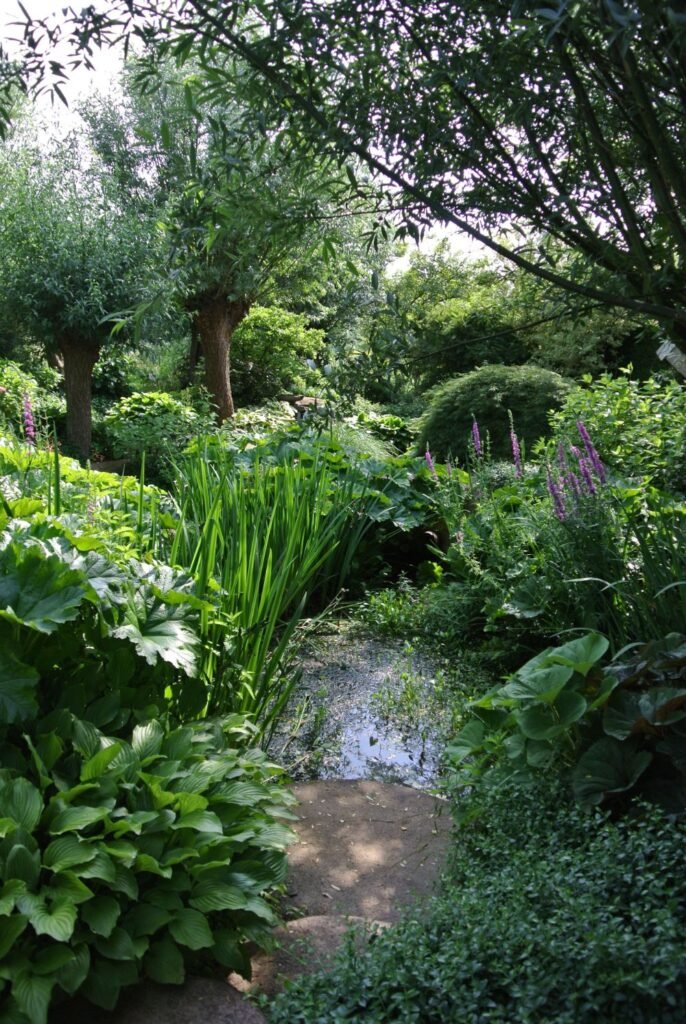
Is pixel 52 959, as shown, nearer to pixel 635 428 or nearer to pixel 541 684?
pixel 541 684

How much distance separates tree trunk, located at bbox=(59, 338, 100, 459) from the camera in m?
11.8

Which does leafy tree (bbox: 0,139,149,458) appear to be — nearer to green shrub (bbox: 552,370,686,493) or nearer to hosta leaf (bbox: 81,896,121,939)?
green shrub (bbox: 552,370,686,493)

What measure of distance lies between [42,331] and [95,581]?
33.3ft

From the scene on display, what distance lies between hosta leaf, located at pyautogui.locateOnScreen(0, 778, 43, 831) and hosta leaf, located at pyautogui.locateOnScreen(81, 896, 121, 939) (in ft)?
0.66

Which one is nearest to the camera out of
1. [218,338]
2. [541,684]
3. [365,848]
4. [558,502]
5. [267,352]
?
[541,684]

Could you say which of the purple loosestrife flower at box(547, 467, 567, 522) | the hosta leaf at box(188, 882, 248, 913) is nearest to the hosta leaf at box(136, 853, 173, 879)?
the hosta leaf at box(188, 882, 248, 913)

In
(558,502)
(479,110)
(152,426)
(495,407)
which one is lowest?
(558,502)

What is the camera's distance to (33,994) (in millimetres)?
1563

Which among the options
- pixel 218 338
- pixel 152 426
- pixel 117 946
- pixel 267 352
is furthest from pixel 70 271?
pixel 117 946

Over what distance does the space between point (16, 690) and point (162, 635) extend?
15.6 inches

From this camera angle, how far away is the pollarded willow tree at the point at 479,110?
1563 millimetres

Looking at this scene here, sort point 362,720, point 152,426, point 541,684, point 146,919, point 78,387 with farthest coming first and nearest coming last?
point 78,387 < point 152,426 < point 362,720 < point 541,684 < point 146,919

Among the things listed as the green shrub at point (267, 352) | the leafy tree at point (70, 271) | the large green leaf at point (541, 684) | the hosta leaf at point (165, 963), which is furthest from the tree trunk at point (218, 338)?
the hosta leaf at point (165, 963)

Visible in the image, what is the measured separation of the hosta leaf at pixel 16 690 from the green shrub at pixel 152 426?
7651 mm
